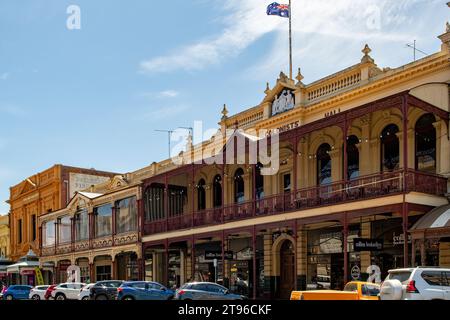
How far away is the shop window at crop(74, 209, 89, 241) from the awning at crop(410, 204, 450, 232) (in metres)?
28.6

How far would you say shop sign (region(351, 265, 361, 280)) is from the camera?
2448 cm

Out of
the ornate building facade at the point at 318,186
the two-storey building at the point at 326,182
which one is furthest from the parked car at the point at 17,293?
the two-storey building at the point at 326,182

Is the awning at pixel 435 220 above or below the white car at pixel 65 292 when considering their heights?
above

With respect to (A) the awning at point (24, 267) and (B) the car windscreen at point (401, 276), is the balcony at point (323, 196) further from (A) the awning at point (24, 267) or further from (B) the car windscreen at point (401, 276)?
(A) the awning at point (24, 267)

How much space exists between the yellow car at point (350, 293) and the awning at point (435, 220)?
3.83 m

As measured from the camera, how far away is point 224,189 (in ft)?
107

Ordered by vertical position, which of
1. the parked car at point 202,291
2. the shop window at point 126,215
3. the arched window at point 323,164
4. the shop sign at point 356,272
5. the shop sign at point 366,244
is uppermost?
the arched window at point 323,164

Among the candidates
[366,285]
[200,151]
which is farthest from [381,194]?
[200,151]

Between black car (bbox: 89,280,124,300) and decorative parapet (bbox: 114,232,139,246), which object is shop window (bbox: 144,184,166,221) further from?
black car (bbox: 89,280,124,300)

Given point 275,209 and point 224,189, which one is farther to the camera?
point 224,189

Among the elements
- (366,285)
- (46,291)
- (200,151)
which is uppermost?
(200,151)

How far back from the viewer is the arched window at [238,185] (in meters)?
31.9
